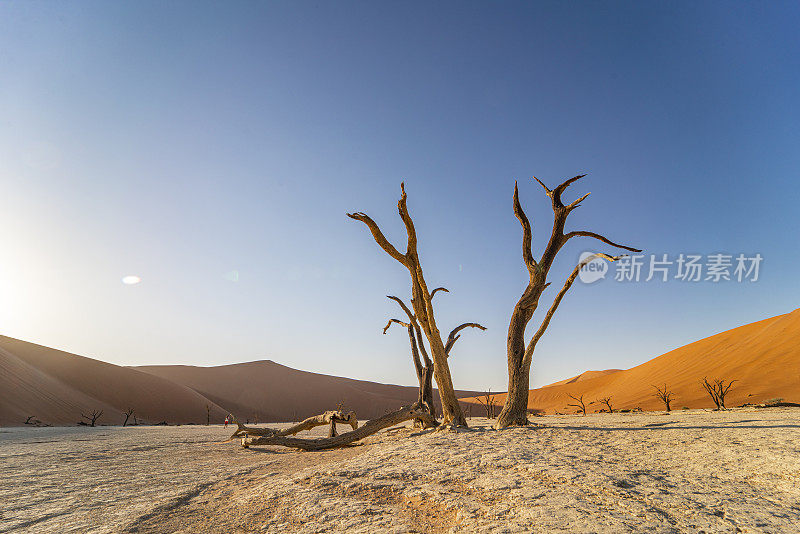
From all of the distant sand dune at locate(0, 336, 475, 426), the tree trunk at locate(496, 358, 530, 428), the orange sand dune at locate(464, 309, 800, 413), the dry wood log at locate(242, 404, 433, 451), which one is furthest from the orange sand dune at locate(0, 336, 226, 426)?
the orange sand dune at locate(464, 309, 800, 413)

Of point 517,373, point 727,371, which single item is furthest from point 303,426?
point 727,371

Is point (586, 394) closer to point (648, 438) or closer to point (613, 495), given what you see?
point (648, 438)

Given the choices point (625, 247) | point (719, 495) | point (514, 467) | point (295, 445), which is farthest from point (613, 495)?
point (295, 445)

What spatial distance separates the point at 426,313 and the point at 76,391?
169ft

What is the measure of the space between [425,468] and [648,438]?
430cm

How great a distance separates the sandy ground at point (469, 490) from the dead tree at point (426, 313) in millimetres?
1954

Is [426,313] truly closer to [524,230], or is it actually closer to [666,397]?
[524,230]

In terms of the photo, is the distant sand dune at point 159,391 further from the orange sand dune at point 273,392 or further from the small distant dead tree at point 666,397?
the small distant dead tree at point 666,397

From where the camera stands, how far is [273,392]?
69750 millimetres

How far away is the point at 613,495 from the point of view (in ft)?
11.2

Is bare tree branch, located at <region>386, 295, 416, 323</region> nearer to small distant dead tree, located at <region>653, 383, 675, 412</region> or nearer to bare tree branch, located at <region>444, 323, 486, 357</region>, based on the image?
bare tree branch, located at <region>444, 323, 486, 357</region>

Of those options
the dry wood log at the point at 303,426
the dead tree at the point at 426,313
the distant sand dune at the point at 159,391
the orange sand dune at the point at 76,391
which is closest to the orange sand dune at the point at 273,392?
the distant sand dune at the point at 159,391

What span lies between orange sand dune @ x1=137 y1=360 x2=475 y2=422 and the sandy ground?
56.4 meters

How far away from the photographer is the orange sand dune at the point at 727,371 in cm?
2569
